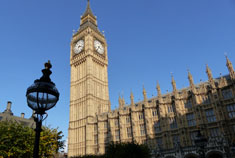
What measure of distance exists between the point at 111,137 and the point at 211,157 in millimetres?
25671

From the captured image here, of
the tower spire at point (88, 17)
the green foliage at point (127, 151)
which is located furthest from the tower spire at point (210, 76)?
the tower spire at point (88, 17)

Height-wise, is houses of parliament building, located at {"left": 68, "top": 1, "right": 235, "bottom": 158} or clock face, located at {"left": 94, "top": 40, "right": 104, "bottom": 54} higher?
clock face, located at {"left": 94, "top": 40, "right": 104, "bottom": 54}

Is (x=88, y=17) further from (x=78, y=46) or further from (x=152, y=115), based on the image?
(x=152, y=115)

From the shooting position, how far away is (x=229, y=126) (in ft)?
124

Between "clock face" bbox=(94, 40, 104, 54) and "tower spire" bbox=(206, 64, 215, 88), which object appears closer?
"tower spire" bbox=(206, 64, 215, 88)

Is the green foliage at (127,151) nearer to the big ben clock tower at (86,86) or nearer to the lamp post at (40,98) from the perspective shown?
the lamp post at (40,98)

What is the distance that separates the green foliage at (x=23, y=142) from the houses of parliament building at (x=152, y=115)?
24726 millimetres

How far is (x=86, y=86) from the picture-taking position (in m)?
66.2

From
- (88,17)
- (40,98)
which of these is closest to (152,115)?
(40,98)

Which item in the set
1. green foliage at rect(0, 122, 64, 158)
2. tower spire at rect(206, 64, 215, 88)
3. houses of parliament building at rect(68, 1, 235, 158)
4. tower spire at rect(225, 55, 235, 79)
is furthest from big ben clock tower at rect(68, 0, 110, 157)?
tower spire at rect(225, 55, 235, 79)

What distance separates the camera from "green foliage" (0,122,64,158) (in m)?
21.4

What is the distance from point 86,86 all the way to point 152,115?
27.3 m

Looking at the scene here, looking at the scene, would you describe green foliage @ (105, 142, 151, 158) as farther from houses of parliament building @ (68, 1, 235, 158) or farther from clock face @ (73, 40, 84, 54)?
clock face @ (73, 40, 84, 54)

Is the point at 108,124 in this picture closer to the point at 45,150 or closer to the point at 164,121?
the point at 164,121
